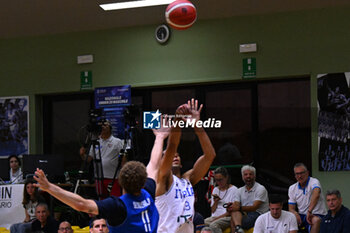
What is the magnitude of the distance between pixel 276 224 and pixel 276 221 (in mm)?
45

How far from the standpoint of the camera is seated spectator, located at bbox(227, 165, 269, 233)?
26.2ft

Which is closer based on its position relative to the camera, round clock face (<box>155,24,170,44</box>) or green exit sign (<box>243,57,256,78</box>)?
green exit sign (<box>243,57,256,78</box>)

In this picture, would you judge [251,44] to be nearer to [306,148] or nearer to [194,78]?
[194,78]

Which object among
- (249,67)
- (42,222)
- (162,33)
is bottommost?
(42,222)

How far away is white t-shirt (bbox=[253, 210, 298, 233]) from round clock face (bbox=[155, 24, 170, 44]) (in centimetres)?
406

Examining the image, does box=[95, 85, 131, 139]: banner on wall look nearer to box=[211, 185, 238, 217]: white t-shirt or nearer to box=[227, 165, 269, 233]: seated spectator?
box=[211, 185, 238, 217]: white t-shirt

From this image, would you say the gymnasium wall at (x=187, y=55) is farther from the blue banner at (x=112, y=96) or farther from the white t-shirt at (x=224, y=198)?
the white t-shirt at (x=224, y=198)

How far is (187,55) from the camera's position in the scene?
396 inches

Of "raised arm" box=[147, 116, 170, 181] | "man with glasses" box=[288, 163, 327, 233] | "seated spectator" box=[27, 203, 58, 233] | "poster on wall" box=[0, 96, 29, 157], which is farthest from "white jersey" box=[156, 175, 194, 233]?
"poster on wall" box=[0, 96, 29, 157]

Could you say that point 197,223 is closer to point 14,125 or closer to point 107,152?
point 107,152

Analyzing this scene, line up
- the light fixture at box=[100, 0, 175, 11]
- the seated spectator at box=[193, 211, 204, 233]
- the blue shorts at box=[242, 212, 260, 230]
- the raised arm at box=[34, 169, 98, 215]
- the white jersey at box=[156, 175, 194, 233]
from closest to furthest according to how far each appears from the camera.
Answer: the raised arm at box=[34, 169, 98, 215] → the white jersey at box=[156, 175, 194, 233] → the seated spectator at box=[193, 211, 204, 233] → the blue shorts at box=[242, 212, 260, 230] → the light fixture at box=[100, 0, 175, 11]

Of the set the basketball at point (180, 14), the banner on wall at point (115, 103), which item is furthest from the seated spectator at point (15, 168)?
the basketball at point (180, 14)

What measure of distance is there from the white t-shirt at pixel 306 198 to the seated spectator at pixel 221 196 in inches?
35.3

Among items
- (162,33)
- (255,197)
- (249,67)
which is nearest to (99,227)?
(255,197)
